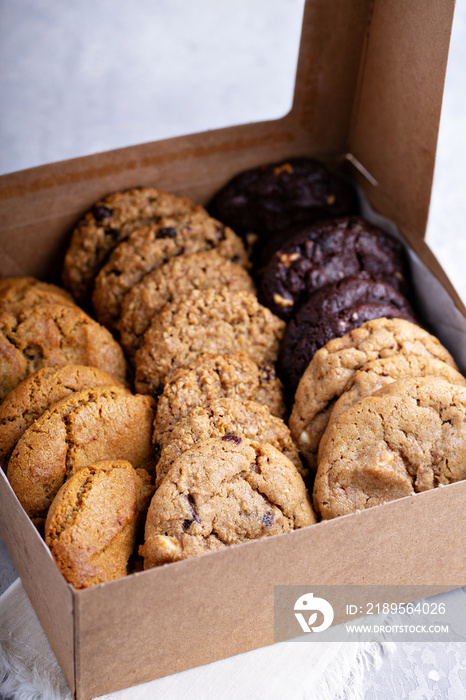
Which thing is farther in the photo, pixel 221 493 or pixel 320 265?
pixel 320 265

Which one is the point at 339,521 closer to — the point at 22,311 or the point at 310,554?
the point at 310,554

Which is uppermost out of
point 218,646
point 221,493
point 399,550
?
point 221,493

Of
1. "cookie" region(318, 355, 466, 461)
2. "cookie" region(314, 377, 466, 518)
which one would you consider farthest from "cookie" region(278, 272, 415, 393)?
"cookie" region(314, 377, 466, 518)

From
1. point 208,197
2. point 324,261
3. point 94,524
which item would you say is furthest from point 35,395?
point 208,197

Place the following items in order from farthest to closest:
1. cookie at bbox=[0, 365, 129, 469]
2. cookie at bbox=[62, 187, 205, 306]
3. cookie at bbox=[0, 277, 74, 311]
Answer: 1. cookie at bbox=[62, 187, 205, 306]
2. cookie at bbox=[0, 277, 74, 311]
3. cookie at bbox=[0, 365, 129, 469]

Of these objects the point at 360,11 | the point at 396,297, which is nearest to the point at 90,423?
the point at 396,297

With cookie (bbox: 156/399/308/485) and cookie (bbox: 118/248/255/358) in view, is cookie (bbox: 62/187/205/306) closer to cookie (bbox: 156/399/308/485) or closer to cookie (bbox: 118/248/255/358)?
cookie (bbox: 118/248/255/358)

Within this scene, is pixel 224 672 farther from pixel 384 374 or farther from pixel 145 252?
pixel 145 252
